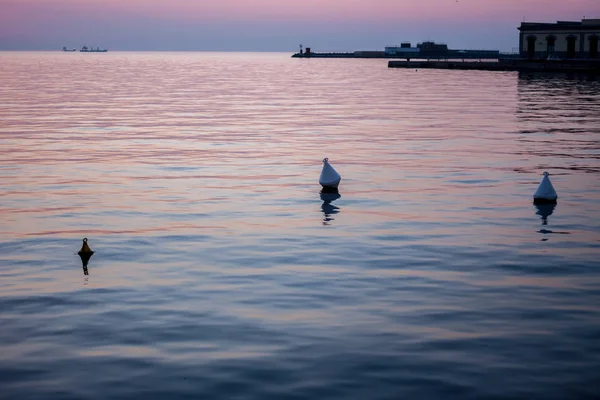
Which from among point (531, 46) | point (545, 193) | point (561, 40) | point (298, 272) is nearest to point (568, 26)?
point (561, 40)

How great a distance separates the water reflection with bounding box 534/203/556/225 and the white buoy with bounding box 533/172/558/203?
12cm

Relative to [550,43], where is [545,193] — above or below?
below

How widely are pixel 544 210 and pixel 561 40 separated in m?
112

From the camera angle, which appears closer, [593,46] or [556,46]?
[593,46]

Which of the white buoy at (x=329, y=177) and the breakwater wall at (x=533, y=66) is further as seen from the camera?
the breakwater wall at (x=533, y=66)

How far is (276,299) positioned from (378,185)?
471 inches

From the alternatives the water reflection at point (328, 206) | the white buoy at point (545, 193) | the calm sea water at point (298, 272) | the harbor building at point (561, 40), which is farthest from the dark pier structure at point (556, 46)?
the water reflection at point (328, 206)

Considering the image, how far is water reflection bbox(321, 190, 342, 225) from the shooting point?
19505 mm

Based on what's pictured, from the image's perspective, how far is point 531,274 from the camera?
1459 cm

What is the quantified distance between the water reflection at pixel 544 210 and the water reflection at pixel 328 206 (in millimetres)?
5077

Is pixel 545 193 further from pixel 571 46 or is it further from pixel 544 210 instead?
pixel 571 46

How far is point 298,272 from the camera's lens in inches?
576

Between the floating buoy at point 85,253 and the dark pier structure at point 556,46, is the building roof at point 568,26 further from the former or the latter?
the floating buoy at point 85,253

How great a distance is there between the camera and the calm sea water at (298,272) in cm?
986
